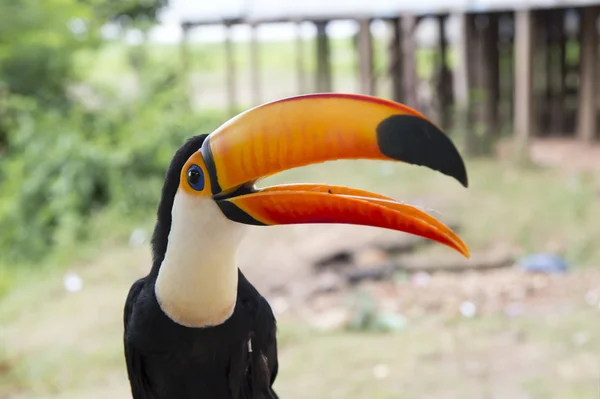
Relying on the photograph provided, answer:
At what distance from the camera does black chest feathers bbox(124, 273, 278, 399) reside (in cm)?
167

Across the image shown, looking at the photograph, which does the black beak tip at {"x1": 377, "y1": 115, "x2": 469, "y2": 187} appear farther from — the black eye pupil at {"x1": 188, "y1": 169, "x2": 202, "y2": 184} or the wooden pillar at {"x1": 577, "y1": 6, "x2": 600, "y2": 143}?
the wooden pillar at {"x1": 577, "y1": 6, "x2": 600, "y2": 143}

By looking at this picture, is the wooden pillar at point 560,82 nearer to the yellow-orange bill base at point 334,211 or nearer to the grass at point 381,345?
the grass at point 381,345

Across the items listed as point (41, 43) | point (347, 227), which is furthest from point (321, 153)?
point (41, 43)

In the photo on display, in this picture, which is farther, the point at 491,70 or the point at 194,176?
the point at 491,70

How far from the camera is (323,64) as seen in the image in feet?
36.4

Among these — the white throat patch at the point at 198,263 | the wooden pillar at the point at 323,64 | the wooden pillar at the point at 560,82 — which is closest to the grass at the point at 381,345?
the white throat patch at the point at 198,263

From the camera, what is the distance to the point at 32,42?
7.74 metres

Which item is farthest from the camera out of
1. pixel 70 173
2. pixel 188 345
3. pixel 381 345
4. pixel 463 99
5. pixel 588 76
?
pixel 588 76

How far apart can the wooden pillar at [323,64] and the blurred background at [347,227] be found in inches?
1.4

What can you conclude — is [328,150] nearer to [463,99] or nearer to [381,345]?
[381,345]

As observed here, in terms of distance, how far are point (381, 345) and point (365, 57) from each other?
6312 mm

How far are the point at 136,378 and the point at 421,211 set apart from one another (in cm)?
84

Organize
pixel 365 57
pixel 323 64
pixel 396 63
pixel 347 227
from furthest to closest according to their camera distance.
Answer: pixel 323 64
pixel 396 63
pixel 365 57
pixel 347 227

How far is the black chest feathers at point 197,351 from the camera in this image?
5.48 feet
